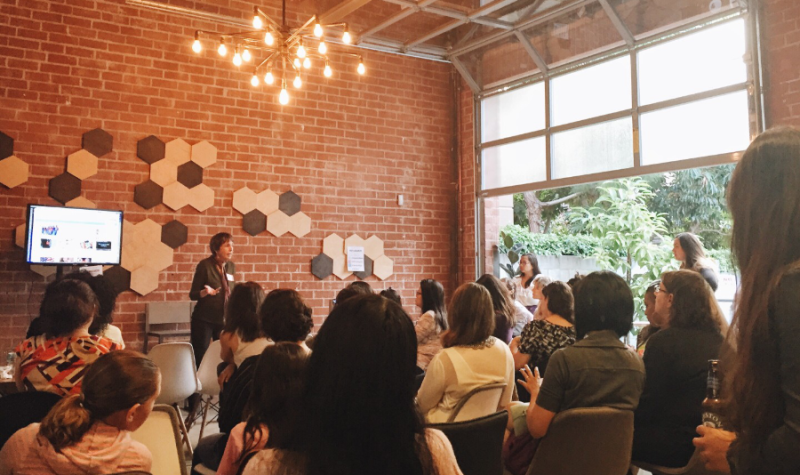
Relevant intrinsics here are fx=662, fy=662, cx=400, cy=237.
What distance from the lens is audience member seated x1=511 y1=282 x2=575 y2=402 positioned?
323cm

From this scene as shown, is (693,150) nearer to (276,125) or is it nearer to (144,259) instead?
(276,125)

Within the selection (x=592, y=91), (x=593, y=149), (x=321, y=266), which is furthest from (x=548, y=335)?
(x=321, y=266)

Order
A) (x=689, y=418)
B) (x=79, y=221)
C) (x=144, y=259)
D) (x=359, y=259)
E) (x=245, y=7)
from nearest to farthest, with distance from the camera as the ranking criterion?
1. (x=689, y=418)
2. (x=79, y=221)
3. (x=144, y=259)
4. (x=245, y=7)
5. (x=359, y=259)

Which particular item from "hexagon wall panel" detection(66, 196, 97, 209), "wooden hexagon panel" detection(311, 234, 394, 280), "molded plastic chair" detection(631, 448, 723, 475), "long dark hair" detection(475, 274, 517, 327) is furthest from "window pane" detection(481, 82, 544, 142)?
"molded plastic chair" detection(631, 448, 723, 475)

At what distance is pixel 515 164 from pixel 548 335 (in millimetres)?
4435

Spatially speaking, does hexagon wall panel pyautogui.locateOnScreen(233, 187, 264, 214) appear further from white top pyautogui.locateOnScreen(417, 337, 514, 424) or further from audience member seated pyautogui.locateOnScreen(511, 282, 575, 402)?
white top pyautogui.locateOnScreen(417, 337, 514, 424)

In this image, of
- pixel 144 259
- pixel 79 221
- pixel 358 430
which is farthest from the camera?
pixel 144 259

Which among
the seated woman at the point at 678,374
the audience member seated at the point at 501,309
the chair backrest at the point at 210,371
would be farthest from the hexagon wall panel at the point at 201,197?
the seated woman at the point at 678,374

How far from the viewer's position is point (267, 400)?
177 centimetres

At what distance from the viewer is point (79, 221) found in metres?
5.55

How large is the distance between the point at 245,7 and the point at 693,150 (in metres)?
4.58

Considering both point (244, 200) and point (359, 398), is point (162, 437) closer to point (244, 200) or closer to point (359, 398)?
point (359, 398)

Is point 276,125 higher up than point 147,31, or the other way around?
point 147,31

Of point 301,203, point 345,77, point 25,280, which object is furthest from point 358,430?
point 345,77
